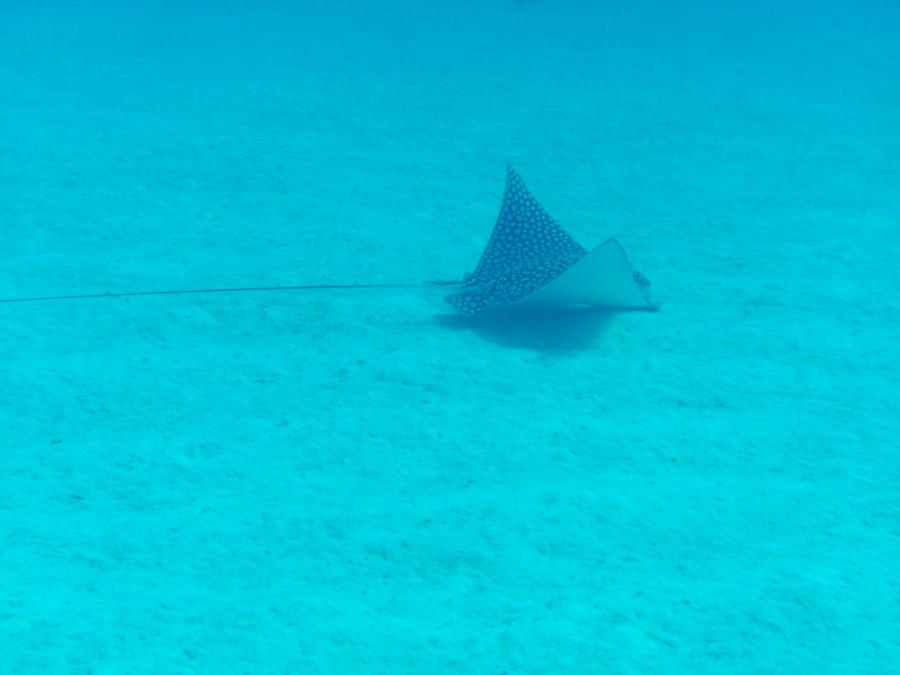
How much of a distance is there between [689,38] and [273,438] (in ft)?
46.9

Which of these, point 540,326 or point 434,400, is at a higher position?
point 540,326

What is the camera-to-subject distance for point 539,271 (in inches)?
213

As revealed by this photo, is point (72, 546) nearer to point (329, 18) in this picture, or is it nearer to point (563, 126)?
point (563, 126)

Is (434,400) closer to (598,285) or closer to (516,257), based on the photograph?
(598,285)

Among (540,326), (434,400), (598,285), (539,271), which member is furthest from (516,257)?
(434,400)

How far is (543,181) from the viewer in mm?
8297

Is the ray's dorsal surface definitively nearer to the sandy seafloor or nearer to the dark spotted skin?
the dark spotted skin

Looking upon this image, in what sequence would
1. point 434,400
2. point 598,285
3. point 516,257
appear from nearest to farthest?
point 434,400 → point 598,285 → point 516,257

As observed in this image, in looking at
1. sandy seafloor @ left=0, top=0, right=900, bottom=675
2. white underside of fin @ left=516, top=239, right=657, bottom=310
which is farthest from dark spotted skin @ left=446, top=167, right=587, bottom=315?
sandy seafloor @ left=0, top=0, right=900, bottom=675

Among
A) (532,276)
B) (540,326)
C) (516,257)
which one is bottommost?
(540,326)

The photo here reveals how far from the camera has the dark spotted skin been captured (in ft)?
17.4

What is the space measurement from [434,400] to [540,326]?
1.28 meters

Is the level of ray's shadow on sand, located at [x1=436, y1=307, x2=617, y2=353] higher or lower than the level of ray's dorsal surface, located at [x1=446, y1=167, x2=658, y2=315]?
lower

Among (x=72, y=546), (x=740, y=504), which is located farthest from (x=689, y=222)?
(x=72, y=546)
